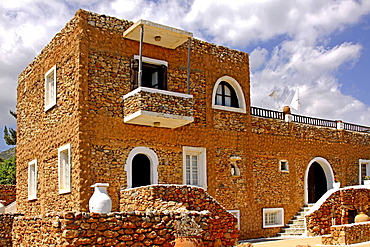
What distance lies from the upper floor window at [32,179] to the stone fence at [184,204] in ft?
16.8

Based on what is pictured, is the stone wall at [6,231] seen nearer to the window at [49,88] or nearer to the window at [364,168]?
the window at [49,88]

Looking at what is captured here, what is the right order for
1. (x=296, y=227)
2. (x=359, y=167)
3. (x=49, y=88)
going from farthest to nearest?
1. (x=359, y=167)
2. (x=296, y=227)
3. (x=49, y=88)

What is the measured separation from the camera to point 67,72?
16.2 m

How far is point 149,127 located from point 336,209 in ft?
30.9

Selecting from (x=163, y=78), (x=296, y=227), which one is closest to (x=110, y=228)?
(x=163, y=78)

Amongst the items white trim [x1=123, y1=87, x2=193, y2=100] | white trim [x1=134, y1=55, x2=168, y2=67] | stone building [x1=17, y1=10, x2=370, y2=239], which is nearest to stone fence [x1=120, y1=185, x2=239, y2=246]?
stone building [x1=17, y1=10, x2=370, y2=239]

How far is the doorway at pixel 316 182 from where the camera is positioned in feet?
75.6

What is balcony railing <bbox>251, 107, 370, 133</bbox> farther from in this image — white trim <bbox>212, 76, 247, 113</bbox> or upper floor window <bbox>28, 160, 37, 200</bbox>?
upper floor window <bbox>28, 160, 37, 200</bbox>

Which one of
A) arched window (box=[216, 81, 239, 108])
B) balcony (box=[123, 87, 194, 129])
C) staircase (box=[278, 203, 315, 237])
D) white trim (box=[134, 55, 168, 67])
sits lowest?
staircase (box=[278, 203, 315, 237])

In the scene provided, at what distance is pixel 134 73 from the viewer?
16312mm

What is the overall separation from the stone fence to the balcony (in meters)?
2.44

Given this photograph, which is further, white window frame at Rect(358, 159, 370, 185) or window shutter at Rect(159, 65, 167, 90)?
white window frame at Rect(358, 159, 370, 185)

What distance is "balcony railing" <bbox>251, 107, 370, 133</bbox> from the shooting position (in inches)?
810

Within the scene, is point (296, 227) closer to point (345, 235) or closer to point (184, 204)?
point (345, 235)
